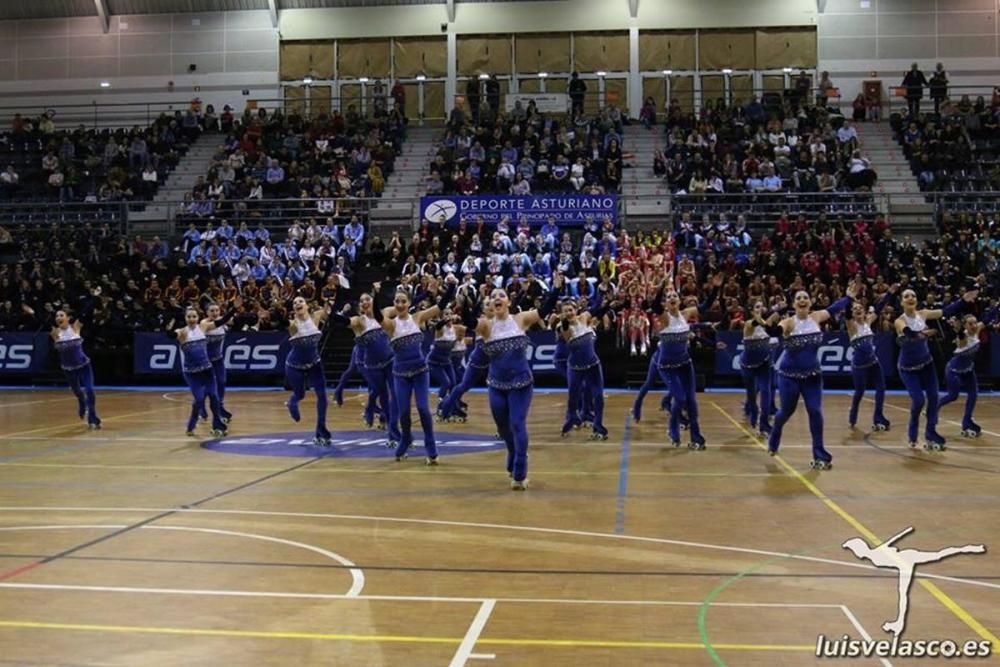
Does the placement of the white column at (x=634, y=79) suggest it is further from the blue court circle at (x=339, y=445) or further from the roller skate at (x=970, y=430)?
the blue court circle at (x=339, y=445)

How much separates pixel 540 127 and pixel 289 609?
3276 centimetres

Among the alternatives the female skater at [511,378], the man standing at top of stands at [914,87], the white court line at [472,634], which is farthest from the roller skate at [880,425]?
the man standing at top of stands at [914,87]

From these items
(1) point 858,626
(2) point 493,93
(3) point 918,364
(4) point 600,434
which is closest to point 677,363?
(4) point 600,434

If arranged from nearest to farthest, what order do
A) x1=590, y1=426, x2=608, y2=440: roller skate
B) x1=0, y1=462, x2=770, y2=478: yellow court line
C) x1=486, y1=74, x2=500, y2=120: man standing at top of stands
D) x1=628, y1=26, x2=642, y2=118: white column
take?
x1=0, y1=462, x2=770, y2=478: yellow court line < x1=590, y1=426, x2=608, y2=440: roller skate < x1=486, y1=74, x2=500, y2=120: man standing at top of stands < x1=628, y1=26, x2=642, y2=118: white column

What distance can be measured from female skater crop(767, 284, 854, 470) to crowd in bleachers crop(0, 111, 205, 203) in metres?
29.5

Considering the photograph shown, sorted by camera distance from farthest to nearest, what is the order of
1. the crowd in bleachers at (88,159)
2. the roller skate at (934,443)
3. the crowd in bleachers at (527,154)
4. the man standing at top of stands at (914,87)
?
the man standing at top of stands at (914,87)
the crowd in bleachers at (88,159)
the crowd in bleachers at (527,154)
the roller skate at (934,443)

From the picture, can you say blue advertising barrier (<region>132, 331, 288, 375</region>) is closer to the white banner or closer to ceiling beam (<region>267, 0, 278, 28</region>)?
the white banner

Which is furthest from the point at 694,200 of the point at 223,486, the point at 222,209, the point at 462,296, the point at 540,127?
the point at 223,486

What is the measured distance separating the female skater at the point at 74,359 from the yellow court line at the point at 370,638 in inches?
514

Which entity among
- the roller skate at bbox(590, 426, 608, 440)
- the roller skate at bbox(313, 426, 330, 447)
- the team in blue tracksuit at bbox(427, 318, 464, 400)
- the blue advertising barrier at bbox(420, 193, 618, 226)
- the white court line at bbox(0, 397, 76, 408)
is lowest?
the white court line at bbox(0, 397, 76, 408)

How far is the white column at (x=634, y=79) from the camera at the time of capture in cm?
4309

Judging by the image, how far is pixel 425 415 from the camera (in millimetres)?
13914

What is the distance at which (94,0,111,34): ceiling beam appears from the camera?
1762 inches
